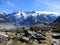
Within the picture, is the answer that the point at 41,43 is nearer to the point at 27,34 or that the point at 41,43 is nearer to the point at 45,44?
the point at 45,44

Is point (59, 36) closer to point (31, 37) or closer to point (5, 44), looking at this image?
point (31, 37)

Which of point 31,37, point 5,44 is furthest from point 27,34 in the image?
point 5,44

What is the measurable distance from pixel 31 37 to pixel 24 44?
420cm

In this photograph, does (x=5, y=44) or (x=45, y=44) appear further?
(x=45, y=44)

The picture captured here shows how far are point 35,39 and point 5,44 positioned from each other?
6903 mm

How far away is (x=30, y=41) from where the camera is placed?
87.0 feet

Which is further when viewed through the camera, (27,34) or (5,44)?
(27,34)

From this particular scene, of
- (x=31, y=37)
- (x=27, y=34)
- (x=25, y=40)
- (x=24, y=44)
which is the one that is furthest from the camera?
(x=27, y=34)

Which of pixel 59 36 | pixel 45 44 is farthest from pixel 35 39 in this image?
pixel 59 36

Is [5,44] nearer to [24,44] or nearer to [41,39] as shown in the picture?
[24,44]

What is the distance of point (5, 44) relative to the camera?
22.1 m

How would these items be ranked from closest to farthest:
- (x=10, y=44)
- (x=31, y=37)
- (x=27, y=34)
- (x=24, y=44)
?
(x=10, y=44)
(x=24, y=44)
(x=31, y=37)
(x=27, y=34)

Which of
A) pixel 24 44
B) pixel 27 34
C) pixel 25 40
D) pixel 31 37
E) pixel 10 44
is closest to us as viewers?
pixel 10 44

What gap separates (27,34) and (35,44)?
620cm
